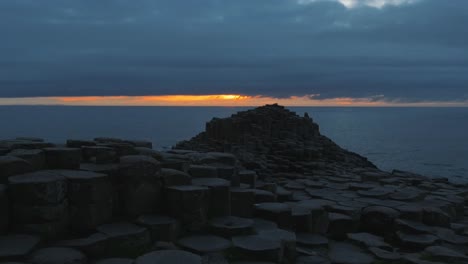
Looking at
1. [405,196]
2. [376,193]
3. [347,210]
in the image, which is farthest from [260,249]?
[405,196]

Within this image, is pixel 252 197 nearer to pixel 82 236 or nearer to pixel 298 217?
pixel 298 217

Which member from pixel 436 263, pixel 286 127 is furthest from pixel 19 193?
pixel 286 127

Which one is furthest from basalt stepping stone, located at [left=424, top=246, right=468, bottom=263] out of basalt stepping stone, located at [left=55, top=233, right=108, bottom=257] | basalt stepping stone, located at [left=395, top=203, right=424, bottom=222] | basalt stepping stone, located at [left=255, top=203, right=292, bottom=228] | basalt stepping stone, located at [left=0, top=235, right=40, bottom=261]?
basalt stepping stone, located at [left=0, top=235, right=40, bottom=261]

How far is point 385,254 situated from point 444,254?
39.0 inches

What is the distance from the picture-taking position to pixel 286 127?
82.8ft

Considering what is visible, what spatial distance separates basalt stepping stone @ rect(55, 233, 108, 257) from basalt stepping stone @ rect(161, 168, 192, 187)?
63.5 inches

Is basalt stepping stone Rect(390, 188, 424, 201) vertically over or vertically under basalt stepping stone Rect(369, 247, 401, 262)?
over

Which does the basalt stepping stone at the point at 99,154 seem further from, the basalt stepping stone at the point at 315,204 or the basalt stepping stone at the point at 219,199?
the basalt stepping stone at the point at 315,204

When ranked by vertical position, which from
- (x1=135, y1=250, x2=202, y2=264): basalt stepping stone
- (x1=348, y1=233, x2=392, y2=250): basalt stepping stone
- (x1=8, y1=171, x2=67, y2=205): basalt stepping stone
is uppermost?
(x1=8, y1=171, x2=67, y2=205): basalt stepping stone

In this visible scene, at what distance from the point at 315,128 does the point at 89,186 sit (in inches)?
857

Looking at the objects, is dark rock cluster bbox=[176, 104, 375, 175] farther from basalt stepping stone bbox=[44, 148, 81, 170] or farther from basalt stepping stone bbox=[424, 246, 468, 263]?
basalt stepping stone bbox=[44, 148, 81, 170]

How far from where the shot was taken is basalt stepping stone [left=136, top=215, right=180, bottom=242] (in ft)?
23.0

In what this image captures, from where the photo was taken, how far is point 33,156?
7125mm

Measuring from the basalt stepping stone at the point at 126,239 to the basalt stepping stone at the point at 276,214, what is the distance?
254 cm
